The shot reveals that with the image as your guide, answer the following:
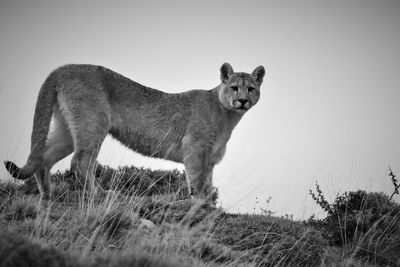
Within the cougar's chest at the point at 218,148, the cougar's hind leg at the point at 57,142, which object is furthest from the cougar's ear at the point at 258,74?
the cougar's hind leg at the point at 57,142

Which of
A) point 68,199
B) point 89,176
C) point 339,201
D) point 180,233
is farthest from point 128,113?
point 339,201

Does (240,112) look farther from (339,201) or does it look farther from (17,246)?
(17,246)

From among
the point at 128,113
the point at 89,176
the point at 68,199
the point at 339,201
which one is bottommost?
the point at 68,199

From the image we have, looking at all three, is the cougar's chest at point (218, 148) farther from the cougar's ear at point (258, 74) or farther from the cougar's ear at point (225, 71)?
the cougar's ear at point (258, 74)

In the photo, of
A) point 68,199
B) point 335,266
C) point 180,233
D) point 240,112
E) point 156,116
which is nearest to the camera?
point 180,233

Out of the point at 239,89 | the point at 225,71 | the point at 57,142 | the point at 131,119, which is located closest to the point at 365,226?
the point at 239,89

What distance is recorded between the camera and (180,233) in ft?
16.1

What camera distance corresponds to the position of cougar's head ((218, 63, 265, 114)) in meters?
8.48

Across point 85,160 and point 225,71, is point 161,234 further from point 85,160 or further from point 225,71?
point 225,71

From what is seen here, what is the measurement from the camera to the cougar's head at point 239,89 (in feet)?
27.8

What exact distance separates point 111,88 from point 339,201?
6133 millimetres

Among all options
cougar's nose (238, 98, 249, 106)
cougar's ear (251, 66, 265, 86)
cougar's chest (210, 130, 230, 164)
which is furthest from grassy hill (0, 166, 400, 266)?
cougar's ear (251, 66, 265, 86)

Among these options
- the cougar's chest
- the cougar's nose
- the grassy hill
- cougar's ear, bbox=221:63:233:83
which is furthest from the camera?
cougar's ear, bbox=221:63:233:83

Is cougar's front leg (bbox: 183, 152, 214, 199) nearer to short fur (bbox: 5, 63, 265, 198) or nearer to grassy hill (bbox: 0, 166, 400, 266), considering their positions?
short fur (bbox: 5, 63, 265, 198)
